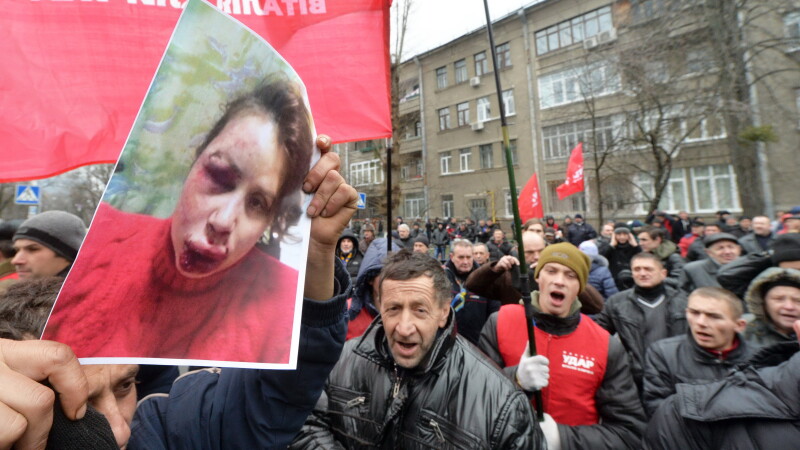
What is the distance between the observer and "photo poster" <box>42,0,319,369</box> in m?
0.76

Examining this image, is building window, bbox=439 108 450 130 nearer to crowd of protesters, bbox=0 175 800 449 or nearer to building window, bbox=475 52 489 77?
building window, bbox=475 52 489 77

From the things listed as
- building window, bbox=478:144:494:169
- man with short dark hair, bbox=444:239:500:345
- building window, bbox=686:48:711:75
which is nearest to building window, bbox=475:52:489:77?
building window, bbox=478:144:494:169

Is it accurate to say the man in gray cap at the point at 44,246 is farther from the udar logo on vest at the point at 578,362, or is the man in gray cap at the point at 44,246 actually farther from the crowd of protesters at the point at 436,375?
the udar logo on vest at the point at 578,362

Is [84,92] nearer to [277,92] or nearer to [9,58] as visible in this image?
[9,58]

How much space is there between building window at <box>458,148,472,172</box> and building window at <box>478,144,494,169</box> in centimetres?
95

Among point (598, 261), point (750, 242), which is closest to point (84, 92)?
point (598, 261)

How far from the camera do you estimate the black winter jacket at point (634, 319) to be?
3139 millimetres

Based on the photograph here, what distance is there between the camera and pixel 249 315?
32.3 inches

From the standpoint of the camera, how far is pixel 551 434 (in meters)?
1.99

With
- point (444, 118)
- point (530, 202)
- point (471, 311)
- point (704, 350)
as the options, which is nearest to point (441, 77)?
point (444, 118)

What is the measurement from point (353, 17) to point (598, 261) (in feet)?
13.0

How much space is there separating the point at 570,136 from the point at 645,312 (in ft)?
69.6

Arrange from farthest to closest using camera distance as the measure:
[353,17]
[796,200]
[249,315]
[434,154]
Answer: [434,154], [796,200], [353,17], [249,315]

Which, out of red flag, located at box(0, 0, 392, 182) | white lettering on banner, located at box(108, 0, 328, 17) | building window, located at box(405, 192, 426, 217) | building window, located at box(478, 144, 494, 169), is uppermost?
building window, located at box(478, 144, 494, 169)
